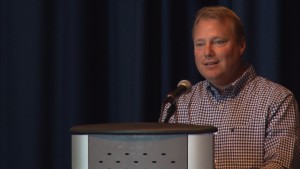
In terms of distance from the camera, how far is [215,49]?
1930mm

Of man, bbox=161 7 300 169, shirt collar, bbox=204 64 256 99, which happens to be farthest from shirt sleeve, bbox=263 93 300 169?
shirt collar, bbox=204 64 256 99

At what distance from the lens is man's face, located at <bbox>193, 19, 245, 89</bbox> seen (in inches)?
75.9

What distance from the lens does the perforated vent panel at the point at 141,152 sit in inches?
44.7

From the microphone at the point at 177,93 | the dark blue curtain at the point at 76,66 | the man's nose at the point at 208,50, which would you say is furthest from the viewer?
the dark blue curtain at the point at 76,66

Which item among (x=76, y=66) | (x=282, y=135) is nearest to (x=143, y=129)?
(x=282, y=135)

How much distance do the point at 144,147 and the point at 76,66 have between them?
122 cm

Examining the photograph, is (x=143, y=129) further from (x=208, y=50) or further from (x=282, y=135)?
(x=208, y=50)

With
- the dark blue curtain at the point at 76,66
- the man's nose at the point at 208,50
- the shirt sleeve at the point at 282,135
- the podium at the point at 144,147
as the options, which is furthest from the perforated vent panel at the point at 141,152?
the dark blue curtain at the point at 76,66

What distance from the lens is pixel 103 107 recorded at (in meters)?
2.35

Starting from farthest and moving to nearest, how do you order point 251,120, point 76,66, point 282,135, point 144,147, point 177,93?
1. point 76,66
2. point 251,120
3. point 282,135
4. point 177,93
5. point 144,147

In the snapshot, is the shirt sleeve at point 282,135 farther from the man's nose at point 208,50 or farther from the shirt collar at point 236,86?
the man's nose at point 208,50

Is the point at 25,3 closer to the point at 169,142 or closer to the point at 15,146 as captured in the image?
the point at 15,146

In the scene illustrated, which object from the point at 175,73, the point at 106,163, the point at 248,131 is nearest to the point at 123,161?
the point at 106,163

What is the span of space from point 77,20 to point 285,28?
2.51 feet
